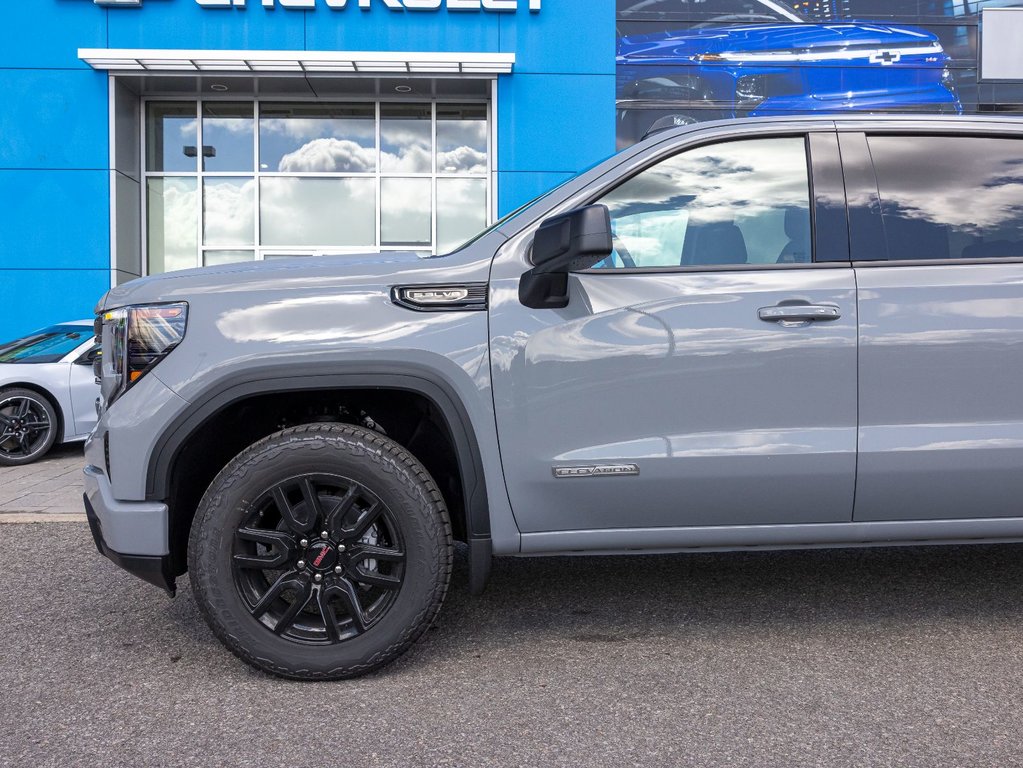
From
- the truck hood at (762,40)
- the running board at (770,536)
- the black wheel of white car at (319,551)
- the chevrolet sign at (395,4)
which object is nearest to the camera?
the black wheel of white car at (319,551)

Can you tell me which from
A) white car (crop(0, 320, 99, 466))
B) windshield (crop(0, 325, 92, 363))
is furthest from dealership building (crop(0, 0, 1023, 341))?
white car (crop(0, 320, 99, 466))

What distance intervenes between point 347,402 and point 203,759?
4.09 ft

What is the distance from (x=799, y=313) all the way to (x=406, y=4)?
12.0 metres

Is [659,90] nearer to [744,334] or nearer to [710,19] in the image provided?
[710,19]

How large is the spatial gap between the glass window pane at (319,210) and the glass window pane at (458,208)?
1.07 metres

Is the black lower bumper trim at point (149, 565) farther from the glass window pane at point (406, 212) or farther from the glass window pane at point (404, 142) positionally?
the glass window pane at point (404, 142)

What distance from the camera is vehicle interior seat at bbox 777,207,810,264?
125 inches

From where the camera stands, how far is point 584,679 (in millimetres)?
3057

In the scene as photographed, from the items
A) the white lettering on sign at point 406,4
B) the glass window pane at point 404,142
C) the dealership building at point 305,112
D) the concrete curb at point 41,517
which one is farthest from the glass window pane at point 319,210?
the concrete curb at point 41,517

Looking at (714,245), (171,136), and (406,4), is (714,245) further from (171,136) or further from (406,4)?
(171,136)

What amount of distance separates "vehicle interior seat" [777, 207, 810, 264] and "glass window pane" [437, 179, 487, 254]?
1179 cm

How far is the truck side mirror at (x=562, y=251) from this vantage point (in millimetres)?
2834

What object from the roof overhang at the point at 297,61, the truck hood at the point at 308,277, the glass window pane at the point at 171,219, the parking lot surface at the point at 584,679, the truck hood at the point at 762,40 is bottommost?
the parking lot surface at the point at 584,679

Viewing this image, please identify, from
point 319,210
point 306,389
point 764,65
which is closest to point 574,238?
point 306,389
